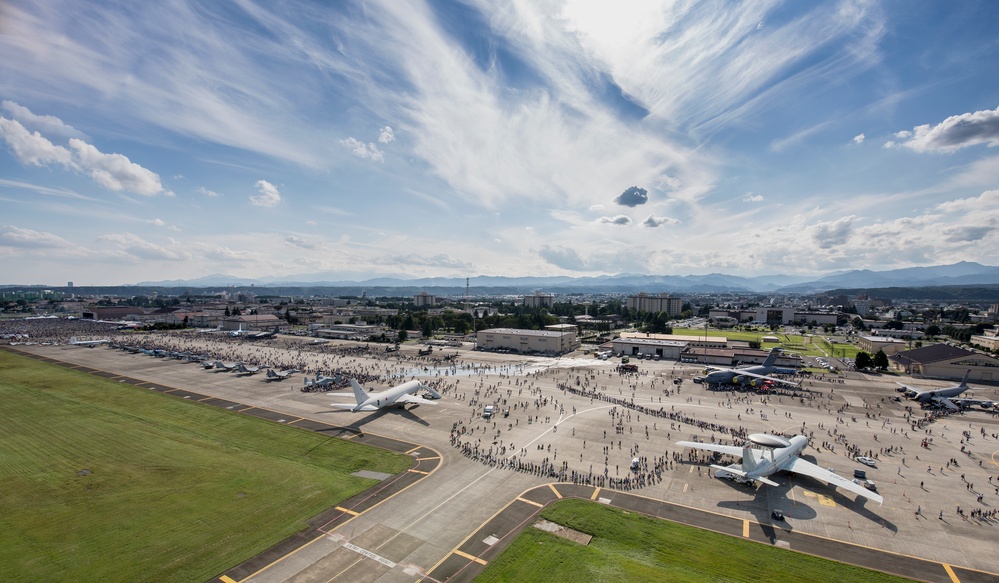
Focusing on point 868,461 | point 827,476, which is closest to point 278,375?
point 827,476

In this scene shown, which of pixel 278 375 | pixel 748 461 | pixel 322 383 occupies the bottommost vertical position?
pixel 278 375

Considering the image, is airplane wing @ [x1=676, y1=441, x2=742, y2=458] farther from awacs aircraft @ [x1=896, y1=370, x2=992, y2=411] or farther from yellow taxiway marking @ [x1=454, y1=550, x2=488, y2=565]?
awacs aircraft @ [x1=896, y1=370, x2=992, y2=411]

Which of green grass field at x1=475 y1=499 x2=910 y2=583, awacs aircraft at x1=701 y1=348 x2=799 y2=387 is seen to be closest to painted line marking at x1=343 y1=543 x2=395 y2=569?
green grass field at x1=475 y1=499 x2=910 y2=583

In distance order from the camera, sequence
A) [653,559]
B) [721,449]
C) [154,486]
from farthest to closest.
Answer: [721,449] < [154,486] < [653,559]

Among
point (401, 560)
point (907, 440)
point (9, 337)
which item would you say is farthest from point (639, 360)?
point (9, 337)

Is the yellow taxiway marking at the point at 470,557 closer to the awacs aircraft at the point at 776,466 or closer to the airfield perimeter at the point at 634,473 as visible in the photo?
the airfield perimeter at the point at 634,473

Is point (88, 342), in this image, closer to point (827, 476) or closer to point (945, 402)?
point (827, 476)

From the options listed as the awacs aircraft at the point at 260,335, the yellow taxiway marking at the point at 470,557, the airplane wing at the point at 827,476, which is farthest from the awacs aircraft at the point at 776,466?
the awacs aircraft at the point at 260,335
